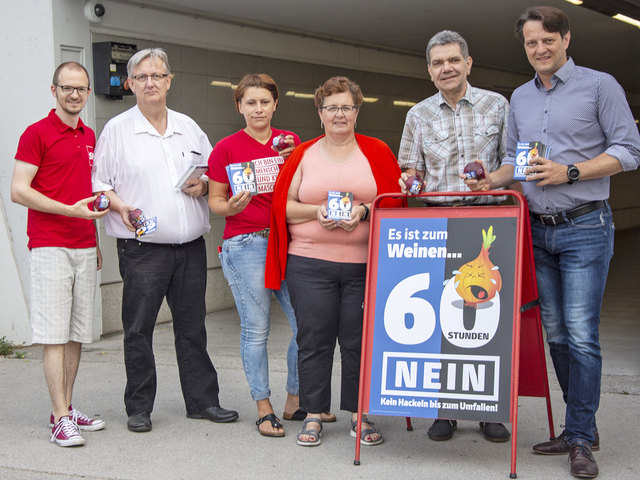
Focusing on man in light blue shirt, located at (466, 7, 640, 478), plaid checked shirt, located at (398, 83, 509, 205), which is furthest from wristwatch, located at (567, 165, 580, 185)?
plaid checked shirt, located at (398, 83, 509, 205)

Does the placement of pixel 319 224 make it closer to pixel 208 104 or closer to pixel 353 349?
pixel 353 349

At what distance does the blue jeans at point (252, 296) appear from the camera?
4.54m

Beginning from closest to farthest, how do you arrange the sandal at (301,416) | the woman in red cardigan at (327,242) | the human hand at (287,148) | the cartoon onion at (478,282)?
the cartoon onion at (478,282) < the woman in red cardigan at (327,242) < the human hand at (287,148) < the sandal at (301,416)

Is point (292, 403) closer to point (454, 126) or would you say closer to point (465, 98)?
point (454, 126)

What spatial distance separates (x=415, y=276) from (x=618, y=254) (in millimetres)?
10157

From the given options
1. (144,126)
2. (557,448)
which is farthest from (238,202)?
(557,448)

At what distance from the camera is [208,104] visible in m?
8.27

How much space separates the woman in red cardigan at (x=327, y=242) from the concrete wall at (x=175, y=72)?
3263 millimetres

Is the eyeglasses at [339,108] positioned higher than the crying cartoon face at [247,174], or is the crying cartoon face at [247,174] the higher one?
the eyeglasses at [339,108]

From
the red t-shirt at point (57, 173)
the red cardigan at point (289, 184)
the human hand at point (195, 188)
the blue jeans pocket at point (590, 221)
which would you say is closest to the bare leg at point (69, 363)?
the red t-shirt at point (57, 173)

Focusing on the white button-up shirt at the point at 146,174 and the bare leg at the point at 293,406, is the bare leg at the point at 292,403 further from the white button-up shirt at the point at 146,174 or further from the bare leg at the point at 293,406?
the white button-up shirt at the point at 146,174

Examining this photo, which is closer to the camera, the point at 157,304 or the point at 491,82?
the point at 157,304

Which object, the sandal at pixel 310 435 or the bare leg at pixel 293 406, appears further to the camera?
the bare leg at pixel 293 406

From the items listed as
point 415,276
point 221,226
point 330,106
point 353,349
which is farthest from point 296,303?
point 221,226
